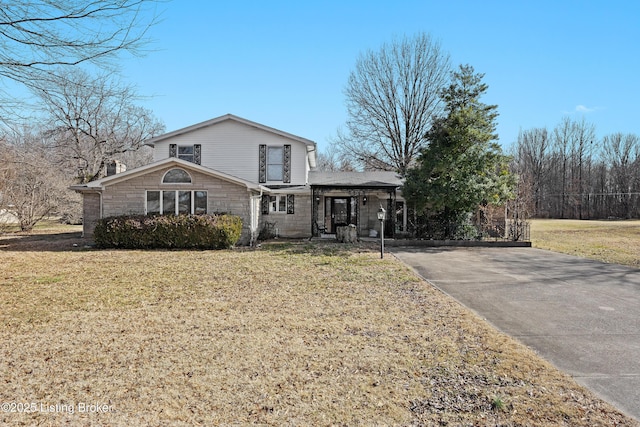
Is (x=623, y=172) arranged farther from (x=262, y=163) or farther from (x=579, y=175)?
(x=262, y=163)

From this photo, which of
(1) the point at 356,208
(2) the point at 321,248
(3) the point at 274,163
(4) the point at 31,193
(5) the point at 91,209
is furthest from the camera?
(4) the point at 31,193

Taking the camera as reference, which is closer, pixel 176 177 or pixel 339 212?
pixel 176 177

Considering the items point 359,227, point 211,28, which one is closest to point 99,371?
point 211,28

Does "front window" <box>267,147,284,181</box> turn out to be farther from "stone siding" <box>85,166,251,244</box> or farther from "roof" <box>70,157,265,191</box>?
"roof" <box>70,157,265,191</box>

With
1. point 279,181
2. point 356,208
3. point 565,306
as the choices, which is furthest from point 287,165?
point 565,306

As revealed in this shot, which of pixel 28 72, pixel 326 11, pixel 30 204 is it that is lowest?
pixel 30 204

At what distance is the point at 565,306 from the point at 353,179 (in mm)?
14145

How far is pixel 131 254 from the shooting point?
40.9 feet

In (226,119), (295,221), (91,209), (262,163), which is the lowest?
(295,221)

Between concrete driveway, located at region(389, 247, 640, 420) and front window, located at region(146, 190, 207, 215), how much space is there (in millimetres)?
8267

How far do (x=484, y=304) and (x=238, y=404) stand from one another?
500 cm

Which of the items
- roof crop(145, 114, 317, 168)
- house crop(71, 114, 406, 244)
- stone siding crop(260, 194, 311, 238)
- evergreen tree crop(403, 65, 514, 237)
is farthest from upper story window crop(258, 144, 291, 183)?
evergreen tree crop(403, 65, 514, 237)

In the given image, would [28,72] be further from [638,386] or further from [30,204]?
[30,204]

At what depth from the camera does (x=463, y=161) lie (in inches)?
612
